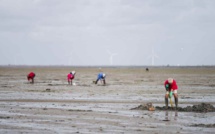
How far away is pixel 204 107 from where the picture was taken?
2092 centimetres

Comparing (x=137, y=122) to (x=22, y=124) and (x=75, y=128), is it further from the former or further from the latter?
(x=22, y=124)

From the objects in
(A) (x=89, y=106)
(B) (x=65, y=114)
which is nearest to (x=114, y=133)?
(B) (x=65, y=114)

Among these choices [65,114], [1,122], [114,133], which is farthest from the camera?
[65,114]

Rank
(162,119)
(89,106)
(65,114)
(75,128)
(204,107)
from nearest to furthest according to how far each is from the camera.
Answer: (75,128) → (162,119) → (65,114) → (204,107) → (89,106)

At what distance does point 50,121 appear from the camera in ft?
55.0

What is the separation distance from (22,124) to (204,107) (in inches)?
365

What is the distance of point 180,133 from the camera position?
14273 millimetres

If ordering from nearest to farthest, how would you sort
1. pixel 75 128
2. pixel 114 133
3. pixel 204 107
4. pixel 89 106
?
pixel 114 133
pixel 75 128
pixel 204 107
pixel 89 106

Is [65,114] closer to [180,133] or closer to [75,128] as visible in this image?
[75,128]

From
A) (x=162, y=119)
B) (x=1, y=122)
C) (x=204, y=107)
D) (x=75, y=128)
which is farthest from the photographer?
(x=204, y=107)

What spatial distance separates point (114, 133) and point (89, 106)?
927 cm

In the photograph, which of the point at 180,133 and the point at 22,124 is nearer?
the point at 180,133

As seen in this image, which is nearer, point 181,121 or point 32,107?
point 181,121

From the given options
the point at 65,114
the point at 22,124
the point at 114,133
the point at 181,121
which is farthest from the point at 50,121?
the point at 181,121
